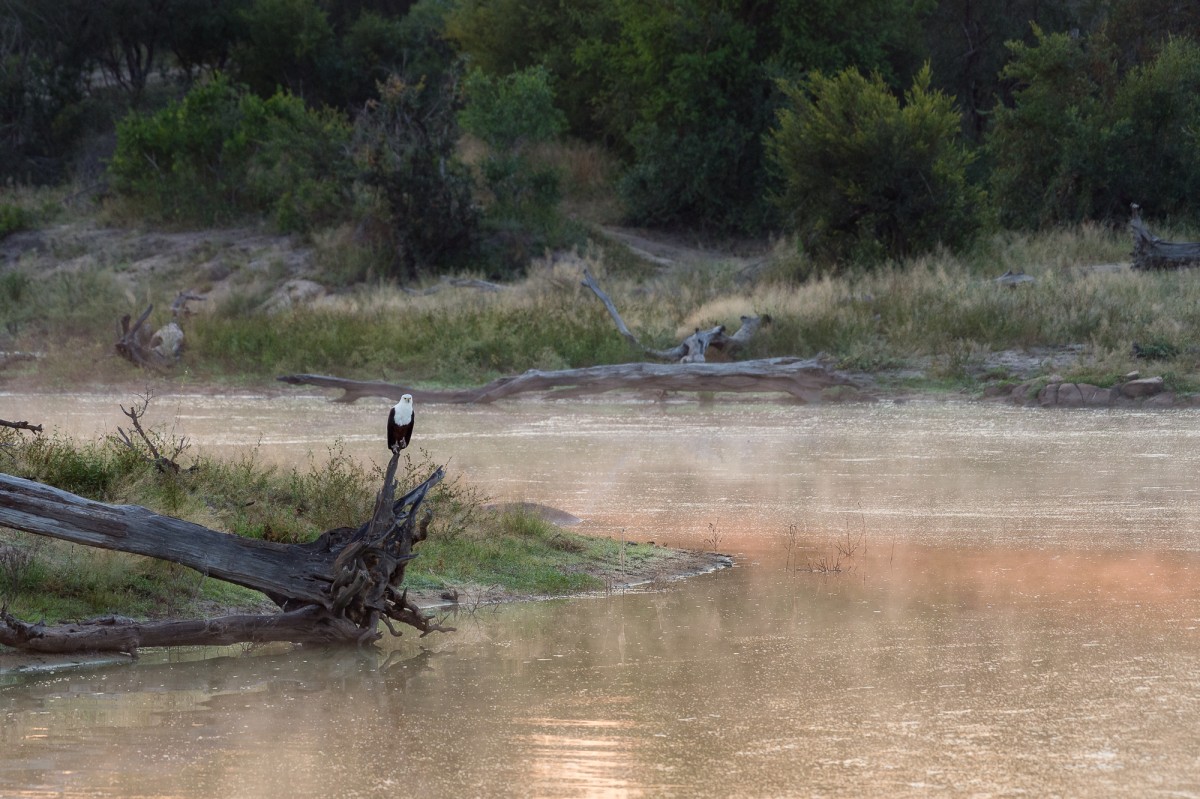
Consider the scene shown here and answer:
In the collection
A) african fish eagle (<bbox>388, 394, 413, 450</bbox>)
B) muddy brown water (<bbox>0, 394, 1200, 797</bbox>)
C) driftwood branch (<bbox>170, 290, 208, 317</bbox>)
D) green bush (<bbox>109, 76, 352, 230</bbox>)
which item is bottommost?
muddy brown water (<bbox>0, 394, 1200, 797</bbox>)

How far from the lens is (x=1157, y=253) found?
25.9m

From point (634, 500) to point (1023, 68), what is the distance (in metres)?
25.1

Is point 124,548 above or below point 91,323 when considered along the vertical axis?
below

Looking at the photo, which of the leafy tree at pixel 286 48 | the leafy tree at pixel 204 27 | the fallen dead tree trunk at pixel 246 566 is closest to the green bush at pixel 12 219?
the leafy tree at pixel 204 27

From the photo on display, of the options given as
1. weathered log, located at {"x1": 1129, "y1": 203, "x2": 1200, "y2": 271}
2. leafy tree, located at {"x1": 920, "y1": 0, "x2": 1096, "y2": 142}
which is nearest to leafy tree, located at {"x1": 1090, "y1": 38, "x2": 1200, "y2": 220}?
weathered log, located at {"x1": 1129, "y1": 203, "x2": 1200, "y2": 271}

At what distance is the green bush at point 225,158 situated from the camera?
35.4 metres

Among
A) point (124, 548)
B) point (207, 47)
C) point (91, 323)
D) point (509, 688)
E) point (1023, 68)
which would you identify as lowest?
point (509, 688)

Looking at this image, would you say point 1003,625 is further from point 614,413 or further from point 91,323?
point 91,323

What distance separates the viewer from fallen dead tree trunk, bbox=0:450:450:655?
7.29 m

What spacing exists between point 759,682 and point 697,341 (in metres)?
14.6

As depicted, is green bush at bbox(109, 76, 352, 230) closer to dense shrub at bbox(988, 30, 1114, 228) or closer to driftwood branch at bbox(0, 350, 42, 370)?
driftwood branch at bbox(0, 350, 42, 370)

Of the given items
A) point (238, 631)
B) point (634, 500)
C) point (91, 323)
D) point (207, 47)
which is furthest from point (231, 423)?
point (207, 47)

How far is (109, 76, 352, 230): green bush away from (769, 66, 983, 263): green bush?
10.7 meters

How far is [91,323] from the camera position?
2736 cm
